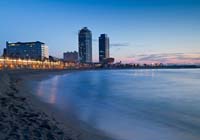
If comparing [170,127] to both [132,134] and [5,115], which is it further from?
[5,115]

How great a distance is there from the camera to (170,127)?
14148 mm

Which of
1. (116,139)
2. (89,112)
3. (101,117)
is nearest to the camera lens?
(116,139)

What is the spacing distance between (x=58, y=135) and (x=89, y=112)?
8.72m

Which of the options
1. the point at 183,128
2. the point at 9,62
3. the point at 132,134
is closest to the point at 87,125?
the point at 132,134

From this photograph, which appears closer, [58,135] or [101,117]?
[58,135]

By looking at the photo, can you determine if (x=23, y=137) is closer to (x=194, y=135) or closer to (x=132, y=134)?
(x=132, y=134)

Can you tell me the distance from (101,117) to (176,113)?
5.85 m

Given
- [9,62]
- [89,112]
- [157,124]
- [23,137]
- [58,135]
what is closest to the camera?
[23,137]

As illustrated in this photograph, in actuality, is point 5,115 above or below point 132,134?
above

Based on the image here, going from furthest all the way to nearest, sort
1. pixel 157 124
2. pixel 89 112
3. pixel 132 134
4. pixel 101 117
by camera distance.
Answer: pixel 89 112 → pixel 101 117 → pixel 157 124 → pixel 132 134

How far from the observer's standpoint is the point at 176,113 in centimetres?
1892

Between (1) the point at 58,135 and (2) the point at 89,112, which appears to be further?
(2) the point at 89,112

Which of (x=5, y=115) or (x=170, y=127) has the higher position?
(x=5, y=115)

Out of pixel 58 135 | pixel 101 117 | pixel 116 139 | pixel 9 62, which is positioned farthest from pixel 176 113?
pixel 9 62
